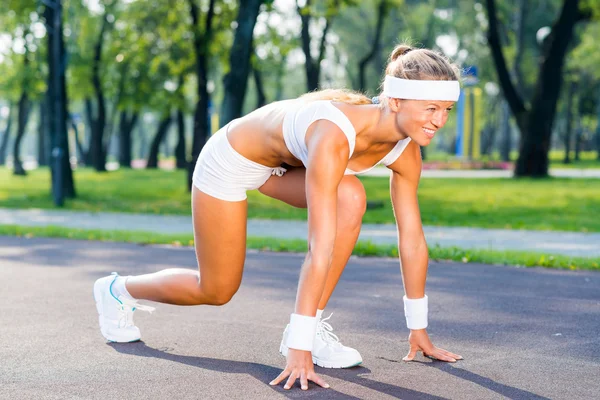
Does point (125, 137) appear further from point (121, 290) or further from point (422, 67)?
point (422, 67)

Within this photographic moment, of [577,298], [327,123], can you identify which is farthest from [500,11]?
[327,123]

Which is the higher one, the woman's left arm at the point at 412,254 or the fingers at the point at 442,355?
the woman's left arm at the point at 412,254

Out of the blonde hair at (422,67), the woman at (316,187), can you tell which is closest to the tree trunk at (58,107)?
the woman at (316,187)

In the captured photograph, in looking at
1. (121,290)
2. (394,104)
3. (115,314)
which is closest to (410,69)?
(394,104)

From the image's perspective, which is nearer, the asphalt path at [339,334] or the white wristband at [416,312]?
the asphalt path at [339,334]

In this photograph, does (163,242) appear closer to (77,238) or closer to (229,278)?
(77,238)

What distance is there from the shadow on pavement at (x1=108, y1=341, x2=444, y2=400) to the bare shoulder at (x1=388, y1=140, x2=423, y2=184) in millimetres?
964

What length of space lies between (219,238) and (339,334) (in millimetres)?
1171

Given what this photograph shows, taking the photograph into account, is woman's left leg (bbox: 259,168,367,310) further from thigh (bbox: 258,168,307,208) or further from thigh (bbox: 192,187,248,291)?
thigh (bbox: 192,187,248,291)

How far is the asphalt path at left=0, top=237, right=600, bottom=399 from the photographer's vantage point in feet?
12.9

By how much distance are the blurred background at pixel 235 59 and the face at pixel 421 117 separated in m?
0.62

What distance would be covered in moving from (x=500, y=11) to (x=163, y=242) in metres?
35.8

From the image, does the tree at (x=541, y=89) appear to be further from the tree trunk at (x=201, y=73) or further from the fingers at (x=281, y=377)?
the fingers at (x=281, y=377)

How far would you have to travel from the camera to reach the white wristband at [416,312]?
439cm
